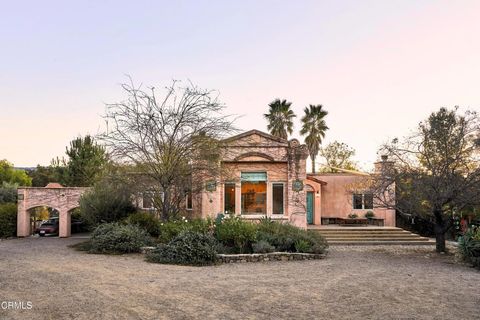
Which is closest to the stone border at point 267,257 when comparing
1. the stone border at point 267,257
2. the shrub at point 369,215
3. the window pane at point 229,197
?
the stone border at point 267,257

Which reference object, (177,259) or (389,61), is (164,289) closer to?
(177,259)

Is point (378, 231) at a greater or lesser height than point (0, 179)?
lesser

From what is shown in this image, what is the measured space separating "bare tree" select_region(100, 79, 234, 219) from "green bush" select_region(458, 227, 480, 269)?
34.0 feet

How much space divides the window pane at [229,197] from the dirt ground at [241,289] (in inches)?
321

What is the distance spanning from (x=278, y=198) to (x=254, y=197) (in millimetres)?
1309

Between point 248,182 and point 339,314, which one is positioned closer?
point 339,314

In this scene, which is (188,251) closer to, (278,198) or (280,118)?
(278,198)

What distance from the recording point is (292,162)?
68.7 feet

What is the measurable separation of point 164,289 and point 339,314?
12.7 feet

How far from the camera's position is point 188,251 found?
1299 centimetres

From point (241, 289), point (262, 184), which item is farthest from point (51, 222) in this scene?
point (241, 289)

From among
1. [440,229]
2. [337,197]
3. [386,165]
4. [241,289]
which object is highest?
[386,165]

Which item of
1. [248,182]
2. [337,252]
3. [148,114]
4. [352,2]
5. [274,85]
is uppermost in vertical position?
[352,2]

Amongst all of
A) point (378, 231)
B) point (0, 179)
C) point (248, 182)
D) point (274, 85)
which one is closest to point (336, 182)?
point (378, 231)
